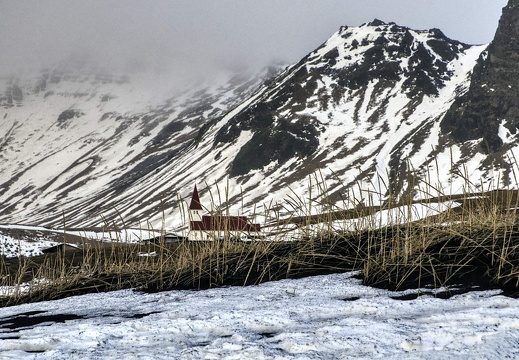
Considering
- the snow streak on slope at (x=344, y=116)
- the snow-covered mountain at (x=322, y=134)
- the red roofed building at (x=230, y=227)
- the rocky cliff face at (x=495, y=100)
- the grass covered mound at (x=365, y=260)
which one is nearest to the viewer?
the grass covered mound at (x=365, y=260)

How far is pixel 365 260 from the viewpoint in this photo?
16.9 ft

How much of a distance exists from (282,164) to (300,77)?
4529 cm

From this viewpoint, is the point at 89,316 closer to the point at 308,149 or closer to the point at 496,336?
the point at 496,336

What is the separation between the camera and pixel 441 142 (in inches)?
5157

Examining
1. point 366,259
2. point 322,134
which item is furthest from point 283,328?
point 322,134

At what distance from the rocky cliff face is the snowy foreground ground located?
12581cm

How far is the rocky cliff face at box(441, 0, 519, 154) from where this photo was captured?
128 meters

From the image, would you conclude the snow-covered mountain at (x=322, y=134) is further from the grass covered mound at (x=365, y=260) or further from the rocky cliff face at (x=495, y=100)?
the grass covered mound at (x=365, y=260)

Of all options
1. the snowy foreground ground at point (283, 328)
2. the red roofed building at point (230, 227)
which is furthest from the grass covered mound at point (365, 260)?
the snowy foreground ground at point (283, 328)

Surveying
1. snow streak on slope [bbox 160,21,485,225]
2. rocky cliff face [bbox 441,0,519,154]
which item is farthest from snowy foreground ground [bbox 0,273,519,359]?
rocky cliff face [bbox 441,0,519,154]

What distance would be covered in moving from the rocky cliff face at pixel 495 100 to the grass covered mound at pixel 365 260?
124 meters

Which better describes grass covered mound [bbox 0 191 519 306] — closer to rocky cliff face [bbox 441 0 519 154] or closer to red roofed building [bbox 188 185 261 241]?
red roofed building [bbox 188 185 261 241]

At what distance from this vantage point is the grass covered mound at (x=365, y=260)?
451 centimetres

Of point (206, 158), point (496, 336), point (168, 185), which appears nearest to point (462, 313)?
point (496, 336)
